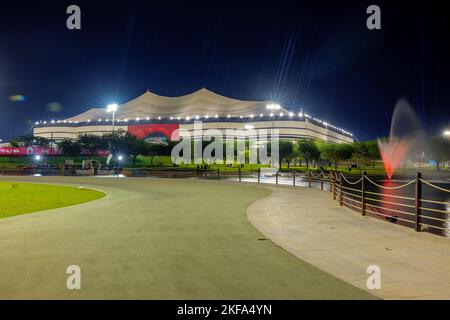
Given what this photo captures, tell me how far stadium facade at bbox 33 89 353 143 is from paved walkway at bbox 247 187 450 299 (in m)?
107

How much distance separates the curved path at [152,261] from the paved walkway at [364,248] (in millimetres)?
357

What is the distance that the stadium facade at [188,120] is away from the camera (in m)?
122

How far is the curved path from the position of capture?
4.56 meters

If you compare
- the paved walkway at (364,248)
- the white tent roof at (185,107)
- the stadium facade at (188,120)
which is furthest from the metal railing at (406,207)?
the white tent roof at (185,107)

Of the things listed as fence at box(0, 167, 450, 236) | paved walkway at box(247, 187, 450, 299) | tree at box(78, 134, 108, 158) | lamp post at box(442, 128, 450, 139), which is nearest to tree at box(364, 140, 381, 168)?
lamp post at box(442, 128, 450, 139)

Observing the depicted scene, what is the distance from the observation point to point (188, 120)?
134 meters

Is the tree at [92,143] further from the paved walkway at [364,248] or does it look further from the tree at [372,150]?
the paved walkway at [364,248]

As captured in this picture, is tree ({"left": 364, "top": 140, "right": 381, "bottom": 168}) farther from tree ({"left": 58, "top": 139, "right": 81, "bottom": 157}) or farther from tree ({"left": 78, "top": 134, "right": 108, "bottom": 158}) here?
tree ({"left": 58, "top": 139, "right": 81, "bottom": 157})

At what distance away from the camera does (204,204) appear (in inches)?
566

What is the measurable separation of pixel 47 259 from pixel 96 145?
74.3 meters
